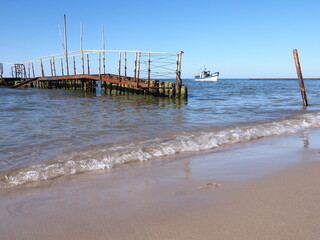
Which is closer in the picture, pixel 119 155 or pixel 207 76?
pixel 119 155

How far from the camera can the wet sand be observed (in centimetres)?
224

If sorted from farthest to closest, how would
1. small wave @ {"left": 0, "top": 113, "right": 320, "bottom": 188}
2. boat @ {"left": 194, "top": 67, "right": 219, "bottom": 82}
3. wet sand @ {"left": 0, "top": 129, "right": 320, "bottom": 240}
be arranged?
boat @ {"left": 194, "top": 67, "right": 219, "bottom": 82} < small wave @ {"left": 0, "top": 113, "right": 320, "bottom": 188} < wet sand @ {"left": 0, "top": 129, "right": 320, "bottom": 240}

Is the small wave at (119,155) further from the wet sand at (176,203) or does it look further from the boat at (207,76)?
the boat at (207,76)

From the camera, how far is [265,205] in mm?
2693

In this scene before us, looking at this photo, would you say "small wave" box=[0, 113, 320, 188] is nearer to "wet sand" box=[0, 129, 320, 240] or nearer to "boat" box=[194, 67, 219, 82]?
"wet sand" box=[0, 129, 320, 240]

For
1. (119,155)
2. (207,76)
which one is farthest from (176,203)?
(207,76)

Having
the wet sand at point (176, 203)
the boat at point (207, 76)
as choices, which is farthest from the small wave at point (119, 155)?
the boat at point (207, 76)

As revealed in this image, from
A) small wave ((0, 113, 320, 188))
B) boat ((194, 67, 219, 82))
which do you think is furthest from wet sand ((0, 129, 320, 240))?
boat ((194, 67, 219, 82))

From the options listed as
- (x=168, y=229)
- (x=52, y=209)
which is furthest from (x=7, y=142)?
(x=168, y=229)

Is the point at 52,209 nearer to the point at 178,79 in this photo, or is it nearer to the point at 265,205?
the point at 265,205

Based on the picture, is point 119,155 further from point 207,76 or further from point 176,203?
point 207,76

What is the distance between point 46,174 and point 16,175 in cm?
40

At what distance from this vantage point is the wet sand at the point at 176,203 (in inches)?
88.2

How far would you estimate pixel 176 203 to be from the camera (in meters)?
2.82
